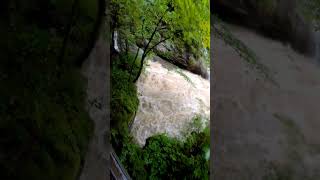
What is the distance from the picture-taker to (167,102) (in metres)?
5.25

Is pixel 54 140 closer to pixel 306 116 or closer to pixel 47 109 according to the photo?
pixel 47 109

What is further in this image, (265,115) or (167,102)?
(167,102)

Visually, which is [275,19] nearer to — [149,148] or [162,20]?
[162,20]

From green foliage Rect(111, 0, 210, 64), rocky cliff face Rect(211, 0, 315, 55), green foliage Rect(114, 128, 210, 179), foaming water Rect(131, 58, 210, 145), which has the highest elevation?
rocky cliff face Rect(211, 0, 315, 55)

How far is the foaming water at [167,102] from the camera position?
5129 mm

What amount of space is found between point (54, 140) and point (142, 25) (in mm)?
2457

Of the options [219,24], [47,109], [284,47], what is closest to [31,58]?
[47,109]

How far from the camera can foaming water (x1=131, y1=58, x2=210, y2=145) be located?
513 centimetres

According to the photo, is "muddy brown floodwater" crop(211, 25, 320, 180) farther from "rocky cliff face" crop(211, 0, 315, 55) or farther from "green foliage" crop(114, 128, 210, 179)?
"green foliage" crop(114, 128, 210, 179)

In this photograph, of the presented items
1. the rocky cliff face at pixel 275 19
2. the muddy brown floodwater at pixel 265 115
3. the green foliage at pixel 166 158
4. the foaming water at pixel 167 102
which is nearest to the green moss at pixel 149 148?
the green foliage at pixel 166 158

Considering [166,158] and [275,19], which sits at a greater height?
[275,19]

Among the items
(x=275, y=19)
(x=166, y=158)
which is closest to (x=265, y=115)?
(x=275, y=19)

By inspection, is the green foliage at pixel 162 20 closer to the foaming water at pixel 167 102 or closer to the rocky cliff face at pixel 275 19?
the foaming water at pixel 167 102

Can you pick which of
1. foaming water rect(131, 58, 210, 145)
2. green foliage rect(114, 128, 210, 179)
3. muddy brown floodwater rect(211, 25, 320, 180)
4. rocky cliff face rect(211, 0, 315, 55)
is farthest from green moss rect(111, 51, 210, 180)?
rocky cliff face rect(211, 0, 315, 55)
